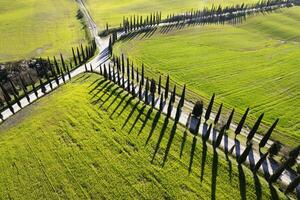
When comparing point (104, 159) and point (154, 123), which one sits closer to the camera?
point (104, 159)

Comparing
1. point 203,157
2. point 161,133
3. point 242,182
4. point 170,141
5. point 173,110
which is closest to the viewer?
point 242,182

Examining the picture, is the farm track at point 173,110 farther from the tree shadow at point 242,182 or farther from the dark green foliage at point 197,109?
the tree shadow at point 242,182

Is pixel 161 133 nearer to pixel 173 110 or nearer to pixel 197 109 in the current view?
pixel 173 110

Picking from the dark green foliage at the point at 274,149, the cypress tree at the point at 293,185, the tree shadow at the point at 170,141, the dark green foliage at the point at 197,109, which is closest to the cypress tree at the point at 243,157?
the dark green foliage at the point at 274,149

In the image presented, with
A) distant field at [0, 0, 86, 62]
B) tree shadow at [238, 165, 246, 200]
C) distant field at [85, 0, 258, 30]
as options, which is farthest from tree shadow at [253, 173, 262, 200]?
distant field at [85, 0, 258, 30]

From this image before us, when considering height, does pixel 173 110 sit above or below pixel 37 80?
above

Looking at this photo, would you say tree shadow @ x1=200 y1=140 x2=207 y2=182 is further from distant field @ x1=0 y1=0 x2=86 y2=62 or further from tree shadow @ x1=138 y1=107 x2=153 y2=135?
distant field @ x1=0 y1=0 x2=86 y2=62

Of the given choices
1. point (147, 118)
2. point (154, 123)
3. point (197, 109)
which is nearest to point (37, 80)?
point (147, 118)
